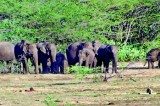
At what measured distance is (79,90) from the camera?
1650cm

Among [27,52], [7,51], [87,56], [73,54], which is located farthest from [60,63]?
[7,51]

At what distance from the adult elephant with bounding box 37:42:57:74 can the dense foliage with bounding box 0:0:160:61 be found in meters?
2.38

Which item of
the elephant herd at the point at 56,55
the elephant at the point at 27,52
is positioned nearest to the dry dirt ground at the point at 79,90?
the elephant herd at the point at 56,55

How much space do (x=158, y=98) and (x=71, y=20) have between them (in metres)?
14.3

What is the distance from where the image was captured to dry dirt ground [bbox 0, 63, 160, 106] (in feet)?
45.8

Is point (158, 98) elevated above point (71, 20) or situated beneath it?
situated beneath

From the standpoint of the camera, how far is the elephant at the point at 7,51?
85.2 feet

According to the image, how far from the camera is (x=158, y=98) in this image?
14.2 metres

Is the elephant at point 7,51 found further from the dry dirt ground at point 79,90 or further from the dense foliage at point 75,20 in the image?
the dry dirt ground at point 79,90

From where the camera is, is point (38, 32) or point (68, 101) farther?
point (38, 32)

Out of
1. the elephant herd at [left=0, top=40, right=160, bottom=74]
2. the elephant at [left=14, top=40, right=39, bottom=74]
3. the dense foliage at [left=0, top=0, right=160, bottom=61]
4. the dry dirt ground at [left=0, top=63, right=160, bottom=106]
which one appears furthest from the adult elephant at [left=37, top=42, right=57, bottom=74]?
the dry dirt ground at [left=0, top=63, right=160, bottom=106]


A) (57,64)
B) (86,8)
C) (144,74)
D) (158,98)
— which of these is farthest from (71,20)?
(158,98)

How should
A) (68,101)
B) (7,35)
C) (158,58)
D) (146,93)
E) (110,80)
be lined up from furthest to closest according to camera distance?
1. (7,35)
2. (158,58)
3. (110,80)
4. (146,93)
5. (68,101)

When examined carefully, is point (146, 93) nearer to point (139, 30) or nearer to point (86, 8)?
point (86, 8)
